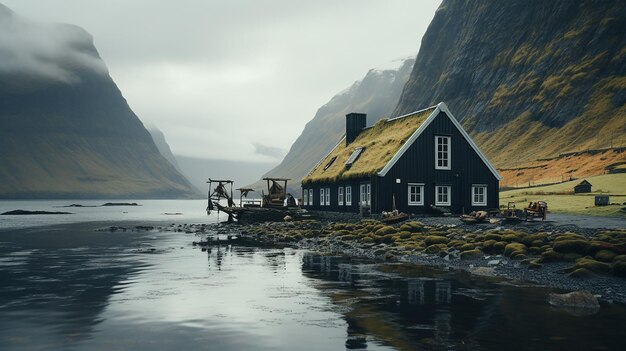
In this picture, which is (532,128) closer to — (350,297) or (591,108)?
(591,108)

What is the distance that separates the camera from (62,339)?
12.9 meters

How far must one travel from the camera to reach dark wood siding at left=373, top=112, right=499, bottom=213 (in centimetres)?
4312

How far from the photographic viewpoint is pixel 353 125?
199ft

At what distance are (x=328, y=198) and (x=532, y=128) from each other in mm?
107515

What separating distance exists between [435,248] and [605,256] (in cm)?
873

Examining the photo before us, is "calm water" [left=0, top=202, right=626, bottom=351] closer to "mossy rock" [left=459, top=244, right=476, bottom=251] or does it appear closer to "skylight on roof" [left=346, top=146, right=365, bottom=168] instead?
"mossy rock" [left=459, top=244, right=476, bottom=251]

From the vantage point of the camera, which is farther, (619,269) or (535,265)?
(535,265)

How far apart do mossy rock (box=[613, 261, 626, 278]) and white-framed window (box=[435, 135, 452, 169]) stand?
81.8 feet

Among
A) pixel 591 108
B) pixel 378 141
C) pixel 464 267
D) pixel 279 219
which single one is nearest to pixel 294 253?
pixel 464 267

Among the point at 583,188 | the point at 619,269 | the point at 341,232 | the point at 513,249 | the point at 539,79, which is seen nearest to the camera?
the point at 619,269

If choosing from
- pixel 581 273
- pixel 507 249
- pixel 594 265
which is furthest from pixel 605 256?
pixel 507 249

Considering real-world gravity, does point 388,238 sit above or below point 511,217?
below

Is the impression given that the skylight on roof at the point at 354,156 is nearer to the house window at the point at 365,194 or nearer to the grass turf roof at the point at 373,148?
the grass turf roof at the point at 373,148

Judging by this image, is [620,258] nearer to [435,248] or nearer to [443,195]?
[435,248]
